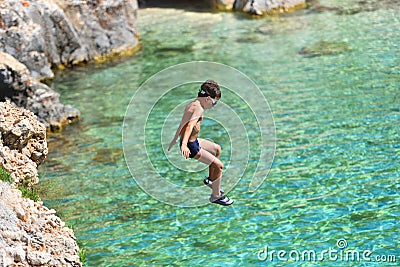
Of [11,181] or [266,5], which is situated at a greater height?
[266,5]

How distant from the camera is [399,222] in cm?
1062

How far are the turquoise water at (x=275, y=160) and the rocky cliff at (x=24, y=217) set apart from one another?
5.91 feet

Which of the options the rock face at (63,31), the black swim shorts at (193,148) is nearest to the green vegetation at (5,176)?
the black swim shorts at (193,148)

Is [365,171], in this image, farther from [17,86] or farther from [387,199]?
[17,86]

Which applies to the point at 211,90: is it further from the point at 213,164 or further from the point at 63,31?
the point at 63,31

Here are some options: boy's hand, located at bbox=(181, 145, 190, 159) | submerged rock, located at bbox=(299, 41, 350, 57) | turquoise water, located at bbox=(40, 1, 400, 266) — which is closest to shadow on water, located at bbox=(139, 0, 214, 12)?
turquoise water, located at bbox=(40, 1, 400, 266)

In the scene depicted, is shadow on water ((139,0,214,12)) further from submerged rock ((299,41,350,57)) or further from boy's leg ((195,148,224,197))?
boy's leg ((195,148,224,197))

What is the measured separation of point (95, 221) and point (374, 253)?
4.88 metres

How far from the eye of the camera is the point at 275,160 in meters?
13.5

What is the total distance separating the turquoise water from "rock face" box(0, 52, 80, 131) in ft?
1.57

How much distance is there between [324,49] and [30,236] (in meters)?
15.3

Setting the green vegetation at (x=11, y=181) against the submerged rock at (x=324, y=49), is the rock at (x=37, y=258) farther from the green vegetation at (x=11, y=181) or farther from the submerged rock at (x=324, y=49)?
the submerged rock at (x=324, y=49)

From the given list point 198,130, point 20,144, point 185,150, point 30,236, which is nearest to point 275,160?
point 20,144

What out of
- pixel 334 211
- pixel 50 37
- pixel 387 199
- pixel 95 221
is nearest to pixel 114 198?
pixel 95 221
